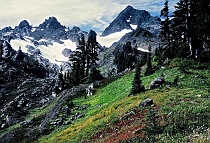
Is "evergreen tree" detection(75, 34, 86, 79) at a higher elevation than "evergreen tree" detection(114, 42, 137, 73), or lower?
higher

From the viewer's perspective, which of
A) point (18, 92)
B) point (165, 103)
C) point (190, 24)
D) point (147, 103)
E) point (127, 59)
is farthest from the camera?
point (127, 59)

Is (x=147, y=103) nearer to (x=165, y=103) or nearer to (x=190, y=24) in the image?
(x=165, y=103)

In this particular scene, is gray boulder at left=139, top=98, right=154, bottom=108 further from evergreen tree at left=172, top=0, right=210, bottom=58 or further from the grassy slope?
evergreen tree at left=172, top=0, right=210, bottom=58

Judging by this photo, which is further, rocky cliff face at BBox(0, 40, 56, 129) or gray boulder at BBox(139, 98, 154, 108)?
rocky cliff face at BBox(0, 40, 56, 129)

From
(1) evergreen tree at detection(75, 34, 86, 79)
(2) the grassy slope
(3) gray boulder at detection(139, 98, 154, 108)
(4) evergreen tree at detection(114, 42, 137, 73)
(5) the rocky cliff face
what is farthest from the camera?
(4) evergreen tree at detection(114, 42, 137, 73)

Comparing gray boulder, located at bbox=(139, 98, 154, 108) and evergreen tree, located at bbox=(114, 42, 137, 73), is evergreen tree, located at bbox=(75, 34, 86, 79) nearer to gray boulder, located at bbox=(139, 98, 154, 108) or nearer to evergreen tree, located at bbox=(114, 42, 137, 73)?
evergreen tree, located at bbox=(114, 42, 137, 73)

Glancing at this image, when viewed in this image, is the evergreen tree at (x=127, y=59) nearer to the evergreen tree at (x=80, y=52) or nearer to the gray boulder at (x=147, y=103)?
the evergreen tree at (x=80, y=52)

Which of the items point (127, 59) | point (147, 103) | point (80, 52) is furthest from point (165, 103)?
point (127, 59)

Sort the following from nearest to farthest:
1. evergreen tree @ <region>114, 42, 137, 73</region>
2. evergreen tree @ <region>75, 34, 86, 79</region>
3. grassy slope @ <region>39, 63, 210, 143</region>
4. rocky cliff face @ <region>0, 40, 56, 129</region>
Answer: grassy slope @ <region>39, 63, 210, 143</region>
rocky cliff face @ <region>0, 40, 56, 129</region>
evergreen tree @ <region>75, 34, 86, 79</region>
evergreen tree @ <region>114, 42, 137, 73</region>

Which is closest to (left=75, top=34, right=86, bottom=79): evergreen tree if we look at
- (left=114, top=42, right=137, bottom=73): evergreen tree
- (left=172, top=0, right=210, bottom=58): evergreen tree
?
(left=114, top=42, right=137, bottom=73): evergreen tree

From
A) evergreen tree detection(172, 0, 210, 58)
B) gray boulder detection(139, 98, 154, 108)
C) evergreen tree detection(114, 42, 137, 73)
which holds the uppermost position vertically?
evergreen tree detection(172, 0, 210, 58)

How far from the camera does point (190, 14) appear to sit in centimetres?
5647

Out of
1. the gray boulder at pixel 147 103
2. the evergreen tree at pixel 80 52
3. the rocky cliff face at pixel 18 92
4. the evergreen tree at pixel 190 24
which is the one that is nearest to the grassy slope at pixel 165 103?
the gray boulder at pixel 147 103

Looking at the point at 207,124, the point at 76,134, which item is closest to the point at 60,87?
the point at 76,134
